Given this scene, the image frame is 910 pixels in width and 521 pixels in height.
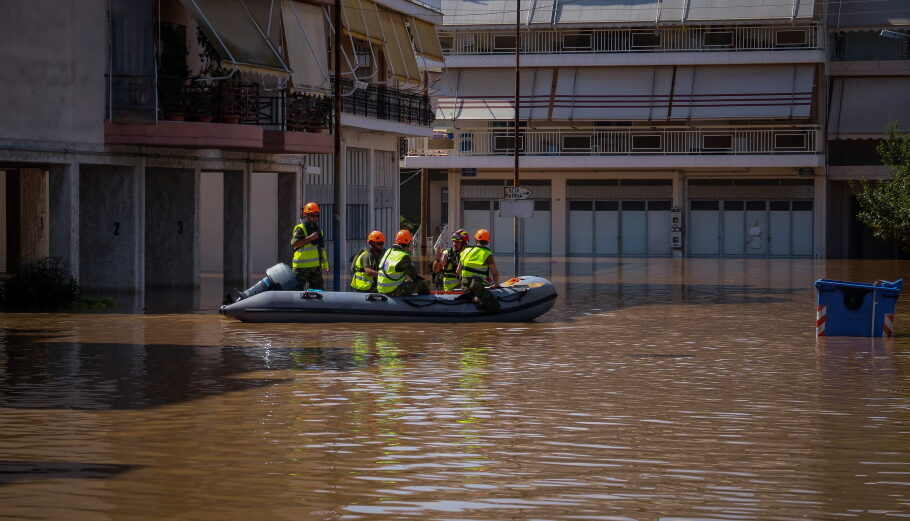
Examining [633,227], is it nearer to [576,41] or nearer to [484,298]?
[576,41]

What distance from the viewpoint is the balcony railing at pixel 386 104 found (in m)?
43.1

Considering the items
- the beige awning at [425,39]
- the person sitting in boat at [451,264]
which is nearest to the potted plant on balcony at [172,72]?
the person sitting in boat at [451,264]

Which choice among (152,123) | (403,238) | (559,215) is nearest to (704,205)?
(559,215)

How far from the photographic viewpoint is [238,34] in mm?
31922

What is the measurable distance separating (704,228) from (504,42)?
1123cm

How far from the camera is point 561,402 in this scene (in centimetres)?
1479

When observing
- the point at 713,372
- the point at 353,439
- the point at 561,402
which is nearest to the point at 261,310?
the point at 713,372

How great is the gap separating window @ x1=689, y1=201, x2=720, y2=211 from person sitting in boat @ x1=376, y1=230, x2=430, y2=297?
41347mm

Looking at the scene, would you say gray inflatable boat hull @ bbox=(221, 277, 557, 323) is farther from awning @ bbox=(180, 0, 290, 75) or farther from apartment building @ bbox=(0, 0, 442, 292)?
awning @ bbox=(180, 0, 290, 75)

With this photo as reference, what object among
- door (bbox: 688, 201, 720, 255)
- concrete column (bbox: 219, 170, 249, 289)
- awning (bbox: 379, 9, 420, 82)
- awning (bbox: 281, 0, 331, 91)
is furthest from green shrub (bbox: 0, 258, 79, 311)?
door (bbox: 688, 201, 720, 255)

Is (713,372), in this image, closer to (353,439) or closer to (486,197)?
(353,439)

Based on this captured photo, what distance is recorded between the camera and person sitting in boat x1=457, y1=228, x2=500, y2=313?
2442 cm

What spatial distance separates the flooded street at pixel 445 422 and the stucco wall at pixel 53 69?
4.52m

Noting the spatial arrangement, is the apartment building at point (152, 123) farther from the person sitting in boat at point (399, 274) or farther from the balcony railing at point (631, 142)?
the balcony railing at point (631, 142)
